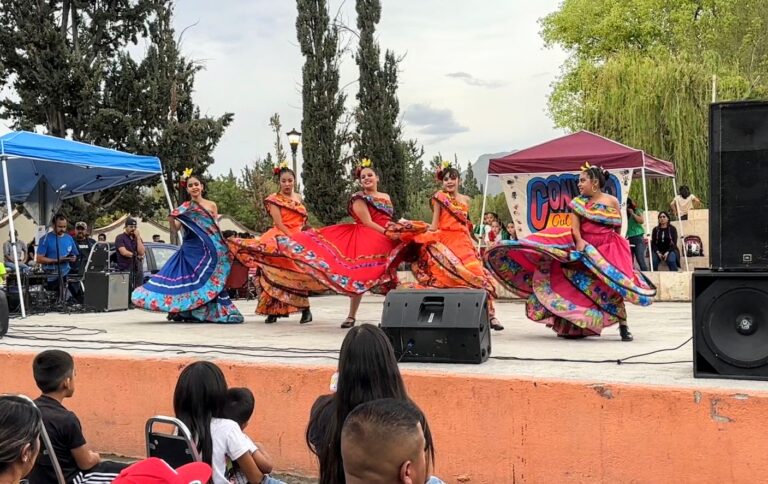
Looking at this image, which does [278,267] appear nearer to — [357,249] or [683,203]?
[357,249]

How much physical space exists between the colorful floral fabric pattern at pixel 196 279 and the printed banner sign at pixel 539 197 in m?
7.96

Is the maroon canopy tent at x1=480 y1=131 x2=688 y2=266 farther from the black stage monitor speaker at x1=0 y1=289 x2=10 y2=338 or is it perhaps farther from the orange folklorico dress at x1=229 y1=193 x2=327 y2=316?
the black stage monitor speaker at x1=0 y1=289 x2=10 y2=338

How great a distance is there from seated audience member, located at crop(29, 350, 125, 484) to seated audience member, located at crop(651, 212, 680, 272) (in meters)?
13.7

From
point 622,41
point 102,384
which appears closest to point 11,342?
point 102,384

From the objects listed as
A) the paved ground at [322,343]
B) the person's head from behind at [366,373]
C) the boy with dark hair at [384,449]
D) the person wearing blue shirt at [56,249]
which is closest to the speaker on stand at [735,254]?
the paved ground at [322,343]

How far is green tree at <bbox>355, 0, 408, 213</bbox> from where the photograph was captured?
2300 cm

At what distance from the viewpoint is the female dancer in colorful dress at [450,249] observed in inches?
312

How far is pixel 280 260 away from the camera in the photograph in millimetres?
8781

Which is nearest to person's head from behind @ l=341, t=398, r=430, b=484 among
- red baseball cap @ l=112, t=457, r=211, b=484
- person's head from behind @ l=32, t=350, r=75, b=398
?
red baseball cap @ l=112, t=457, r=211, b=484

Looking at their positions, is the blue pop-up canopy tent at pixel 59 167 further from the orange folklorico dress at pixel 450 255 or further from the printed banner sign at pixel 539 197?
the printed banner sign at pixel 539 197

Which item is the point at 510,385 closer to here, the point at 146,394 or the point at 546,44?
the point at 146,394

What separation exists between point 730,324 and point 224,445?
10.5ft

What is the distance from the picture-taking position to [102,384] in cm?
648

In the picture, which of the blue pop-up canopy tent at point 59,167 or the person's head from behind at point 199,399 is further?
the blue pop-up canopy tent at point 59,167
